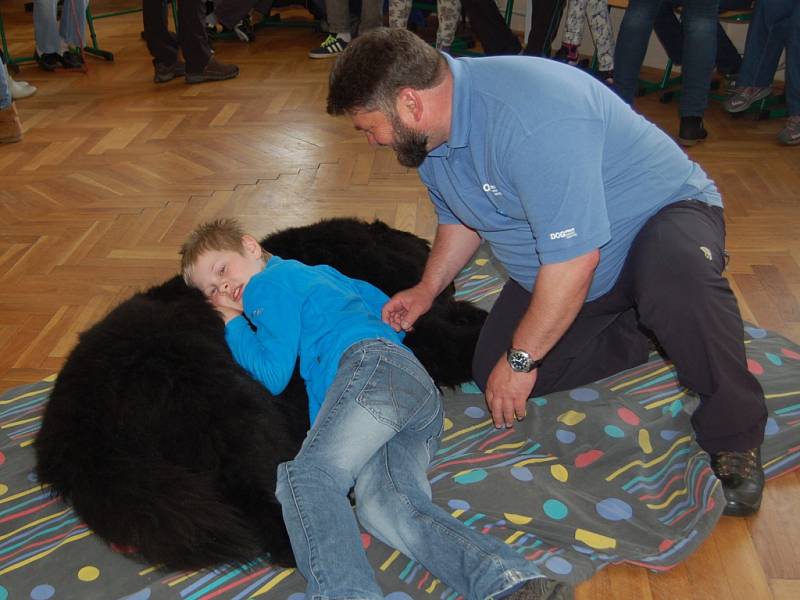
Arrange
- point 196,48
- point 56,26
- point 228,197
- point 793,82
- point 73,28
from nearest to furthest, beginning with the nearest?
point 228,197 < point 793,82 < point 196,48 < point 56,26 < point 73,28

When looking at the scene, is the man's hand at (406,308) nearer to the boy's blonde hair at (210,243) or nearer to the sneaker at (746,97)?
the boy's blonde hair at (210,243)

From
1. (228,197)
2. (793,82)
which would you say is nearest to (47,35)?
(228,197)

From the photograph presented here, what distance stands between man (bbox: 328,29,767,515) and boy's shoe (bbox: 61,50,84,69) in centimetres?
434

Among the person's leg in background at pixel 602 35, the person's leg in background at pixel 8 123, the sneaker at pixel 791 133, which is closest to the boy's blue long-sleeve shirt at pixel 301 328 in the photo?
the sneaker at pixel 791 133

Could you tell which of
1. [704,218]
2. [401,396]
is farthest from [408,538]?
[704,218]

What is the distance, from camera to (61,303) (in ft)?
8.70

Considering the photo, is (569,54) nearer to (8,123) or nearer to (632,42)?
(632,42)

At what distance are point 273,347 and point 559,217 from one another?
0.65 meters

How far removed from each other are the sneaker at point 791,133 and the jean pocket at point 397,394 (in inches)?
115

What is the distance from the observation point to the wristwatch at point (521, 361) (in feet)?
5.37

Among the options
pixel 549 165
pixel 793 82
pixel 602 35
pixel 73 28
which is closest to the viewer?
pixel 549 165

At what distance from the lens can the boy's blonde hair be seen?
1.87 meters

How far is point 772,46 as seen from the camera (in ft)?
13.1

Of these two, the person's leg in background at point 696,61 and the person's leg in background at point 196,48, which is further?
the person's leg in background at point 196,48
